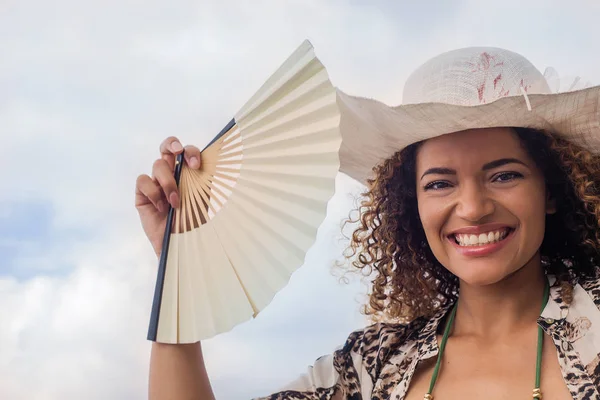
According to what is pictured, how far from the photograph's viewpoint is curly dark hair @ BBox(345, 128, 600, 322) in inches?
94.0

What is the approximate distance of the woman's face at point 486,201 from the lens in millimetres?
2256

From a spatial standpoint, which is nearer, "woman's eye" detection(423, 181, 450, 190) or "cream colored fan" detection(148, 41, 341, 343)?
Answer: "cream colored fan" detection(148, 41, 341, 343)

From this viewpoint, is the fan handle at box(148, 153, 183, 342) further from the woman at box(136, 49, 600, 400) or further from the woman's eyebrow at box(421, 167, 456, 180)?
the woman's eyebrow at box(421, 167, 456, 180)

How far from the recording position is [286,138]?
2.06 meters

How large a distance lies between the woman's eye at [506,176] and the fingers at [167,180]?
95 cm

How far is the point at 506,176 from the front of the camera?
2.29m

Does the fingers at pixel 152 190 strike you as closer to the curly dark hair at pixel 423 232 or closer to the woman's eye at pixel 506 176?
the curly dark hair at pixel 423 232

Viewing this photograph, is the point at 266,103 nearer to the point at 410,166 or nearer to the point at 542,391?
the point at 410,166

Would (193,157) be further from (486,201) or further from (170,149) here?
(486,201)

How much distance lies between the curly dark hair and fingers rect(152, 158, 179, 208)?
0.82m

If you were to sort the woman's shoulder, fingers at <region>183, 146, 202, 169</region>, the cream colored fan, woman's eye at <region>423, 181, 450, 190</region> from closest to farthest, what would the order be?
1. the cream colored fan
2. fingers at <region>183, 146, 202, 169</region>
3. the woman's shoulder
4. woman's eye at <region>423, 181, 450, 190</region>

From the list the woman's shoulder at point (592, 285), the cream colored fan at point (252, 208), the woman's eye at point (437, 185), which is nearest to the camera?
the cream colored fan at point (252, 208)

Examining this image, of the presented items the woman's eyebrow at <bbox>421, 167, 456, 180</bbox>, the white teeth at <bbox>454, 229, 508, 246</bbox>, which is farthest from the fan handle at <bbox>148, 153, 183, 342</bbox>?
the white teeth at <bbox>454, 229, 508, 246</bbox>

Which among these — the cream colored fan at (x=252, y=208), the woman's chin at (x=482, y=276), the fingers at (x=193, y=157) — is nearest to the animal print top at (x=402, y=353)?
the woman's chin at (x=482, y=276)
